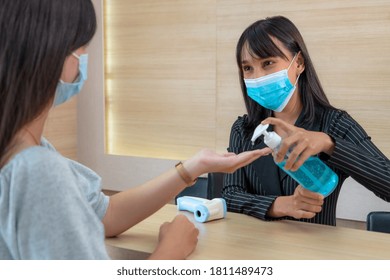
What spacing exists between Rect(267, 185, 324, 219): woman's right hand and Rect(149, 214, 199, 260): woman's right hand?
0.38 meters

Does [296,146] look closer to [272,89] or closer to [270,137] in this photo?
[270,137]

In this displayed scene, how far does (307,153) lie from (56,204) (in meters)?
0.75

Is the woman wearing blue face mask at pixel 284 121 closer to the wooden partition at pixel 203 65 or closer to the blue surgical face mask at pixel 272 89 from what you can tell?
the blue surgical face mask at pixel 272 89

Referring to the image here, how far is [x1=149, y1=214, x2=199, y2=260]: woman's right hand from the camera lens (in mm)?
1157

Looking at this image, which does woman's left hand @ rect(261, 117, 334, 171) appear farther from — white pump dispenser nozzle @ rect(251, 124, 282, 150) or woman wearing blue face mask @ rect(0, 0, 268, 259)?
woman wearing blue face mask @ rect(0, 0, 268, 259)

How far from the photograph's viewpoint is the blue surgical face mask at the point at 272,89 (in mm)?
1767

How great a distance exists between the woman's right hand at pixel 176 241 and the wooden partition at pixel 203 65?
1568mm

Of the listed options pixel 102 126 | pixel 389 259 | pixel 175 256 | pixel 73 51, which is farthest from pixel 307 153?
pixel 102 126

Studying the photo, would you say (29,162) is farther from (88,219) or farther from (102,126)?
(102,126)

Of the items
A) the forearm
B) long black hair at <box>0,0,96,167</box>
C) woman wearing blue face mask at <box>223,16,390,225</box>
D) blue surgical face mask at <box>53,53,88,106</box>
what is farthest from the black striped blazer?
long black hair at <box>0,0,96,167</box>

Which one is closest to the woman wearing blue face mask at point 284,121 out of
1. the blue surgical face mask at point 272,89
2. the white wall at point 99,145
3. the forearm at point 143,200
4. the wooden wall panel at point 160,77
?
the blue surgical face mask at point 272,89

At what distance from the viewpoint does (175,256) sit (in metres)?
1.16

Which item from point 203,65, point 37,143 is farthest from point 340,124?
point 203,65

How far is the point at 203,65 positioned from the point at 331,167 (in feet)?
5.06
